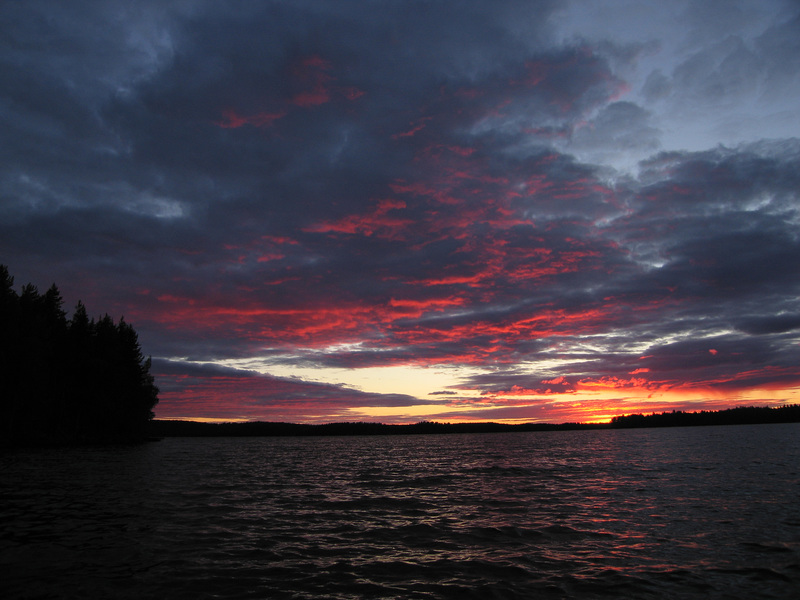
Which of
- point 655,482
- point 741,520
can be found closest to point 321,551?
point 741,520

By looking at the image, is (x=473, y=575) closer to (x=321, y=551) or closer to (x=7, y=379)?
(x=321, y=551)

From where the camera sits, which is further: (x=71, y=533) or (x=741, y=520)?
(x=741, y=520)

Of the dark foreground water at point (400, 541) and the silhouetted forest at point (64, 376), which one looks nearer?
the dark foreground water at point (400, 541)

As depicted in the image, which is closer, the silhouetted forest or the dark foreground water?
the dark foreground water

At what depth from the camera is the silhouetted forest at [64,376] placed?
70875mm

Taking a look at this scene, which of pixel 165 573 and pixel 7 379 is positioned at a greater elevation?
pixel 7 379

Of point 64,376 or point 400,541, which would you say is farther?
point 64,376

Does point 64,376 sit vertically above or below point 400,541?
above

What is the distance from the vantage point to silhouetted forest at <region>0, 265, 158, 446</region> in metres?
70.9

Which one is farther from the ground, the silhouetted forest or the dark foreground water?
the silhouetted forest

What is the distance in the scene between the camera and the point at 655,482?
3722cm

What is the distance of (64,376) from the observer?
89938mm

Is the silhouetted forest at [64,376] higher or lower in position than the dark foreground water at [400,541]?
higher

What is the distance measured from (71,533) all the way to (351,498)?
1633 cm
